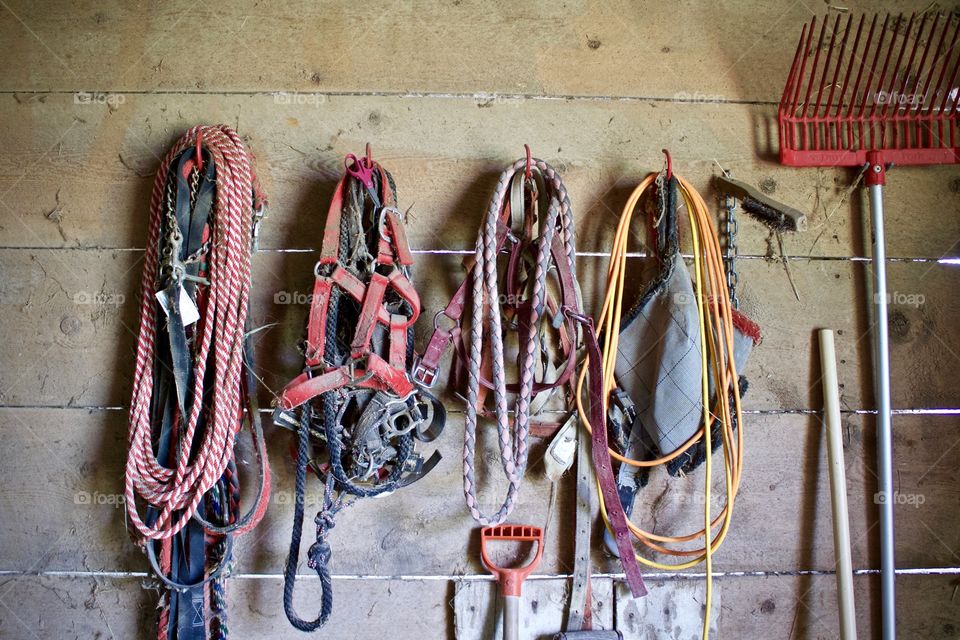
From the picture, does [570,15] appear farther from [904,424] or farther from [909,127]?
[904,424]

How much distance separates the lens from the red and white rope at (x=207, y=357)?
144 cm

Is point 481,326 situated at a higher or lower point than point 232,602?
higher

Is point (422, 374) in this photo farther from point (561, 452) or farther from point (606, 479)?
point (606, 479)

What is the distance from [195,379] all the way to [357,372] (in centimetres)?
39

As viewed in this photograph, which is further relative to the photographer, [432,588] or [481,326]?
[432,588]

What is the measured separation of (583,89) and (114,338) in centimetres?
143

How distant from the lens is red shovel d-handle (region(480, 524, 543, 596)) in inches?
61.4

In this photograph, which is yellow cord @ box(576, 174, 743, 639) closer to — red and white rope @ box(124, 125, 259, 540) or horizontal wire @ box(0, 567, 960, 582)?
horizontal wire @ box(0, 567, 960, 582)

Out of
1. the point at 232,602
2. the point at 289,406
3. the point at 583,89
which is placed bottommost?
the point at 232,602

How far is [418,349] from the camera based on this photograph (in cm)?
163

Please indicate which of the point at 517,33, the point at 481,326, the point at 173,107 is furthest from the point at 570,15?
the point at 173,107

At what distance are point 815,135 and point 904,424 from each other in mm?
838

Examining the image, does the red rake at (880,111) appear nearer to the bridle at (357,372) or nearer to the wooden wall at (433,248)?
the wooden wall at (433,248)

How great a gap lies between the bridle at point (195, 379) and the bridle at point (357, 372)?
0.54 feet
